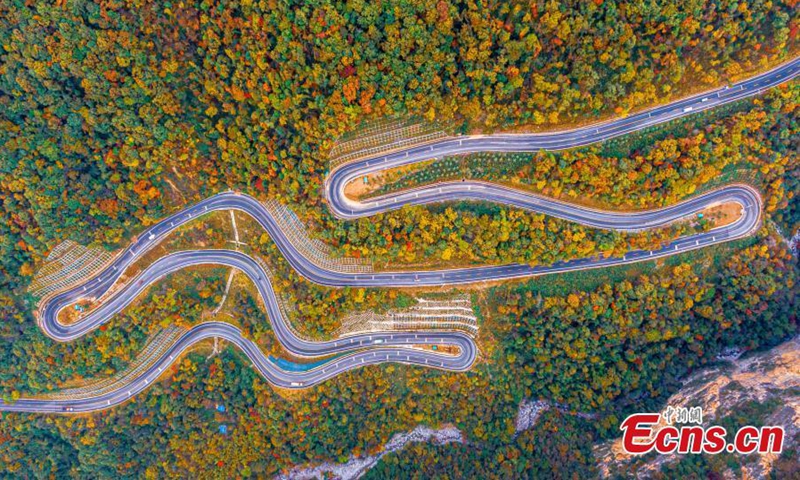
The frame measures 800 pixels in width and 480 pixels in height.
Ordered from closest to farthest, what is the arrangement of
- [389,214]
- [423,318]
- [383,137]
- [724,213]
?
[724,213] < [383,137] < [389,214] < [423,318]

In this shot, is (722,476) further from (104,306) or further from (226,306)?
(104,306)

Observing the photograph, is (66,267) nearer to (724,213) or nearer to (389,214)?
(389,214)

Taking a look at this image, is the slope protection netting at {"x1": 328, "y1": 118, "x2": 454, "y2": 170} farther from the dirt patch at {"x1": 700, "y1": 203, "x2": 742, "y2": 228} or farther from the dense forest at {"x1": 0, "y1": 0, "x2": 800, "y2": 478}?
the dirt patch at {"x1": 700, "y1": 203, "x2": 742, "y2": 228}

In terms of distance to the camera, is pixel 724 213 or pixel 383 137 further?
pixel 383 137

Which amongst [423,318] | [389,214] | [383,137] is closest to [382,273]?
[389,214]

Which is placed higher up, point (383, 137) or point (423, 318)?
point (383, 137)

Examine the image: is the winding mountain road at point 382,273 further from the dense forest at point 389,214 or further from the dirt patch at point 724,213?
the dense forest at point 389,214

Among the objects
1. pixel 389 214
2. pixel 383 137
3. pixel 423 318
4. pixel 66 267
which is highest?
pixel 383 137
